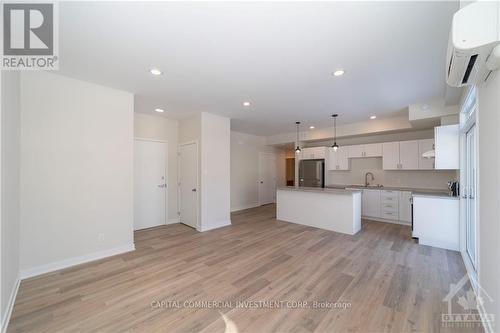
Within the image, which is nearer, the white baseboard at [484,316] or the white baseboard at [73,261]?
the white baseboard at [484,316]

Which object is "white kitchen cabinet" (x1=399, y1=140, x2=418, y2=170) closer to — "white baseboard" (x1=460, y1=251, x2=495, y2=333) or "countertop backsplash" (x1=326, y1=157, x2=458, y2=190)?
"countertop backsplash" (x1=326, y1=157, x2=458, y2=190)

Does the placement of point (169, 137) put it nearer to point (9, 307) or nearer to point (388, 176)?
point (9, 307)

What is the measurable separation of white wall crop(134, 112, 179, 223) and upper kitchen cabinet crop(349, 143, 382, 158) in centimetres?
534

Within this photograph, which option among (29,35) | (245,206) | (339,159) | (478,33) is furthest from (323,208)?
(29,35)

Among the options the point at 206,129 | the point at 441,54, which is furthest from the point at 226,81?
the point at 441,54

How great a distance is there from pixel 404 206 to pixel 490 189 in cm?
406

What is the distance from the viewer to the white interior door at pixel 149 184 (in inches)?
184

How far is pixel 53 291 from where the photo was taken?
92.0 inches

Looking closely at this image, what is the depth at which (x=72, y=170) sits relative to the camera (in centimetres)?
297

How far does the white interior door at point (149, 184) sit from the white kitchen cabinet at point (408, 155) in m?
6.35

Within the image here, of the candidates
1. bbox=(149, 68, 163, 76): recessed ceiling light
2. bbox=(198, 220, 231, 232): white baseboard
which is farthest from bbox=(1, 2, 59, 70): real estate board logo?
bbox=(198, 220, 231, 232): white baseboard

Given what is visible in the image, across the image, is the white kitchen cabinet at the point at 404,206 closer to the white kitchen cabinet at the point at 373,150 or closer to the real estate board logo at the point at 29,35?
the white kitchen cabinet at the point at 373,150

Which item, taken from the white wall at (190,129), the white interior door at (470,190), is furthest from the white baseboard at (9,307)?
the white interior door at (470,190)

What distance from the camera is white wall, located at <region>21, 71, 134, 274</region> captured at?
2.68 metres
